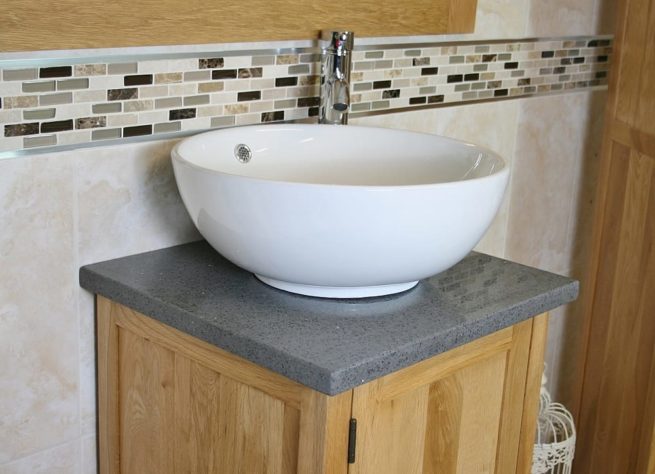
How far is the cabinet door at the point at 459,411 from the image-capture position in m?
1.26

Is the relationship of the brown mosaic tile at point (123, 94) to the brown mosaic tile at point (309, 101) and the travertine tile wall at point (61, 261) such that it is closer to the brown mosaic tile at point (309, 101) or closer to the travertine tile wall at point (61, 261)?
the travertine tile wall at point (61, 261)

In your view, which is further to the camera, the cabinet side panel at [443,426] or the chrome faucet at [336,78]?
the chrome faucet at [336,78]

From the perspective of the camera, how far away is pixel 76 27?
1350mm

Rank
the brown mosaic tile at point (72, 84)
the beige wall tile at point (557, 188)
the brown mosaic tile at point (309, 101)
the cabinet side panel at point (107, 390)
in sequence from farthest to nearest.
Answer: the beige wall tile at point (557, 188) < the brown mosaic tile at point (309, 101) < the cabinet side panel at point (107, 390) < the brown mosaic tile at point (72, 84)

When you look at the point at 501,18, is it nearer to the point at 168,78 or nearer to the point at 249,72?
the point at 249,72

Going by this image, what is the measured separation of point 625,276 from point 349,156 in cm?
82

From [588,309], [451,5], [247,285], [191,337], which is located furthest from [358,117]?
[588,309]

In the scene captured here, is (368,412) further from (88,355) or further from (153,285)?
(88,355)

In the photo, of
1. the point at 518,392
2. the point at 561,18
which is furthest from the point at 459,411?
the point at 561,18

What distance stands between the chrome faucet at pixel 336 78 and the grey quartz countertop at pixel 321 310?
31 centimetres

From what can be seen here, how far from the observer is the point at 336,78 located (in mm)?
1612

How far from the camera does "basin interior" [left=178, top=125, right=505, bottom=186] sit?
5.08 ft

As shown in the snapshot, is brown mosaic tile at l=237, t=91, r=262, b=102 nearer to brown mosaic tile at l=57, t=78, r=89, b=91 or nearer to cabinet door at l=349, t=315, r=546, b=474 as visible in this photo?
brown mosaic tile at l=57, t=78, r=89, b=91

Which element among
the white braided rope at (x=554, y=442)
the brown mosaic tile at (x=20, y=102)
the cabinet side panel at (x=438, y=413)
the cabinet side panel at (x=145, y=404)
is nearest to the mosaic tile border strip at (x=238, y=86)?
the brown mosaic tile at (x=20, y=102)
